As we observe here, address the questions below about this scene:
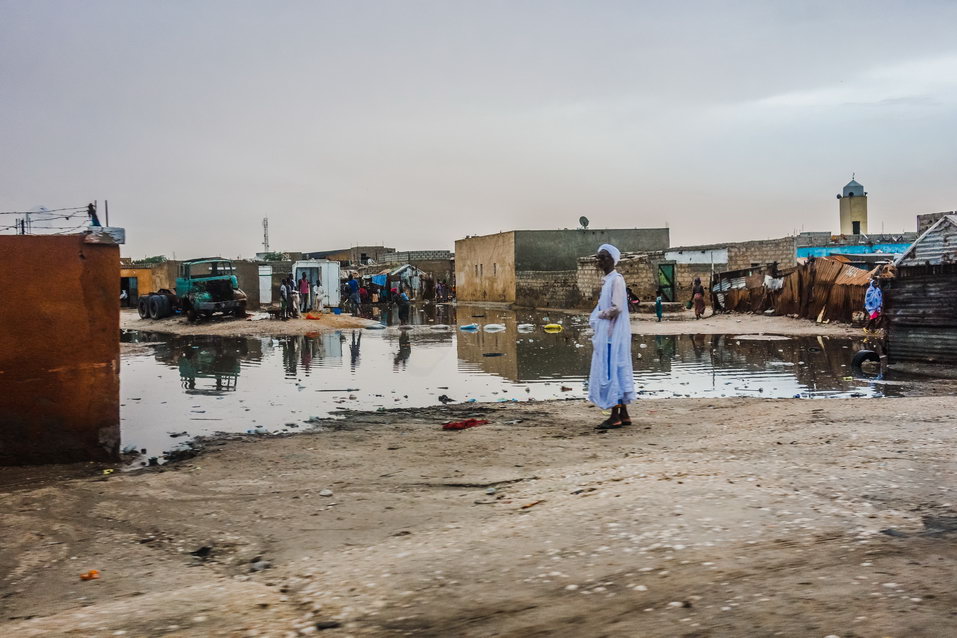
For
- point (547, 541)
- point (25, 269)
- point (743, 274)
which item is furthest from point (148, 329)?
point (547, 541)

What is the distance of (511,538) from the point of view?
391cm

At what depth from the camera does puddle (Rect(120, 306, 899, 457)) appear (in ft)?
31.5

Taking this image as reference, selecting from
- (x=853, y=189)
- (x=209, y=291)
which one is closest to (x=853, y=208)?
(x=853, y=189)

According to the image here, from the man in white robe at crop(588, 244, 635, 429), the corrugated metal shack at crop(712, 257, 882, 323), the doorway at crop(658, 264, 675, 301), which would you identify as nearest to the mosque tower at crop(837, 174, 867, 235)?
the doorway at crop(658, 264, 675, 301)

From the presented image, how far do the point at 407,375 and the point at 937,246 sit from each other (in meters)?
8.72

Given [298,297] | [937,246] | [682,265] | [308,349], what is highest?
[682,265]

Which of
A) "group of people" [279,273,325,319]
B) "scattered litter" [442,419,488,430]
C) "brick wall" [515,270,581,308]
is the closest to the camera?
"scattered litter" [442,419,488,430]

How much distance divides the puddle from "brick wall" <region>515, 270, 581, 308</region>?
18.8m

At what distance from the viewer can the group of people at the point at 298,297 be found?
28.9m

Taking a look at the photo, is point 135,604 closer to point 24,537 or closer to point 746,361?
point 24,537

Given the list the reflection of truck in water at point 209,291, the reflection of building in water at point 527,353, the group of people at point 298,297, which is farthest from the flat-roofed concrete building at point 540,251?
the reflection of building in water at point 527,353

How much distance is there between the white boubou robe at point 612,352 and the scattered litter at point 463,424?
3.80 ft

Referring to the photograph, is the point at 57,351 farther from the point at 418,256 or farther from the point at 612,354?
the point at 418,256

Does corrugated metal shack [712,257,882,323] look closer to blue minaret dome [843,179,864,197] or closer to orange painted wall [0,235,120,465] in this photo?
orange painted wall [0,235,120,465]
